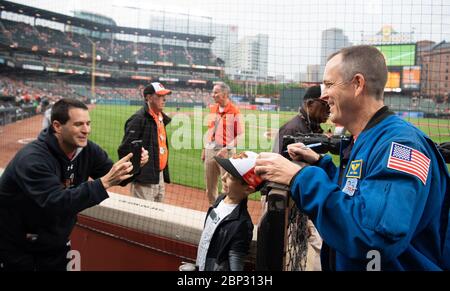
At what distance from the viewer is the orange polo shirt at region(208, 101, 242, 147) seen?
18.3ft

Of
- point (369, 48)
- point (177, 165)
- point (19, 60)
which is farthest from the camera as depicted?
point (19, 60)

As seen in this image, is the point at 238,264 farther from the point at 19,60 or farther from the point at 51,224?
the point at 19,60

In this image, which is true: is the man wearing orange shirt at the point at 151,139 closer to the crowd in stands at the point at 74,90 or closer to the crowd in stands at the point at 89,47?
the crowd in stands at the point at 74,90

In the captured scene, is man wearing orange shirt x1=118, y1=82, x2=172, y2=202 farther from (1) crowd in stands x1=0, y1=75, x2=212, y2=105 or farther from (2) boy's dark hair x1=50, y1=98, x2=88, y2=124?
(1) crowd in stands x1=0, y1=75, x2=212, y2=105

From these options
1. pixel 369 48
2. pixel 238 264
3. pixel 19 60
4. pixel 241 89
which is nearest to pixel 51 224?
pixel 238 264

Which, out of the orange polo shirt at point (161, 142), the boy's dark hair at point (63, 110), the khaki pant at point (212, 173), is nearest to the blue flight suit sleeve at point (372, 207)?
the boy's dark hair at point (63, 110)

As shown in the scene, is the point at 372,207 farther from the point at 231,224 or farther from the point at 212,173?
the point at 212,173

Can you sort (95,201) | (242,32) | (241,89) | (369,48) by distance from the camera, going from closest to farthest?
1. (369,48)
2. (95,201)
3. (242,32)
4. (241,89)

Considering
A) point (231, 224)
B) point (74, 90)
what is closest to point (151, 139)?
point (231, 224)

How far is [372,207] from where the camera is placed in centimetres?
102

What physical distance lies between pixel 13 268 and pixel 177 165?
26.4 feet

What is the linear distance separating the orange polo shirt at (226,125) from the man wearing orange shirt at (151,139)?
1.20m

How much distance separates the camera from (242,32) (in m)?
5.00
